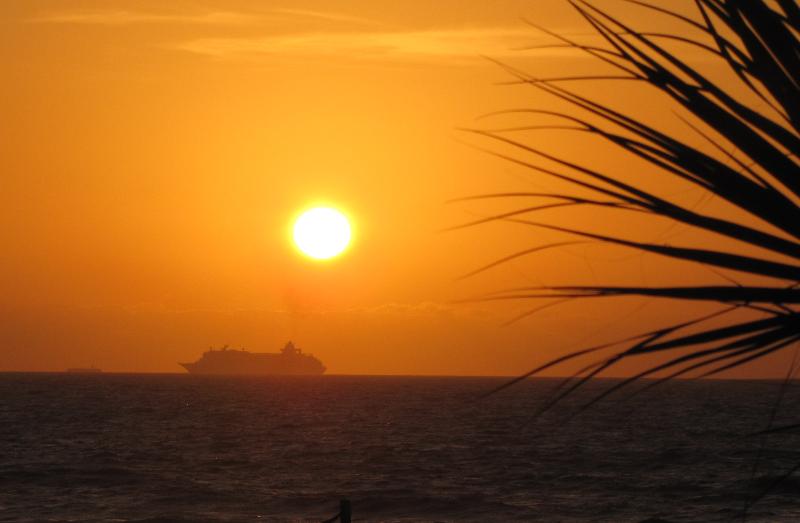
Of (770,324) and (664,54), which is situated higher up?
(664,54)

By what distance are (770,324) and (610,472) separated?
4996 cm

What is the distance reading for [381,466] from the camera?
2052 inches

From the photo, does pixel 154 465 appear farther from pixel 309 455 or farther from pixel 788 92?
pixel 788 92

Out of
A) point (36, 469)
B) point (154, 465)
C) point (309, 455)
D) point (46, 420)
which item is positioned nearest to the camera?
point (36, 469)

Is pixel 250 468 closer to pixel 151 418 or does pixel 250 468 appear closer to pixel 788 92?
pixel 151 418

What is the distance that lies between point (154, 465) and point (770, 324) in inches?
2124

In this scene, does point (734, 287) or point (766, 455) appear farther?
point (766, 455)

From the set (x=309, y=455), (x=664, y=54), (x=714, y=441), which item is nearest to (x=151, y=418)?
(x=309, y=455)

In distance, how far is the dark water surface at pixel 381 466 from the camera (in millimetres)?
38188

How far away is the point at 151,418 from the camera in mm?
86438

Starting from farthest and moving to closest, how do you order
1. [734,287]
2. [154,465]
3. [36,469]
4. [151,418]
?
[151,418] → [154,465] → [36,469] → [734,287]

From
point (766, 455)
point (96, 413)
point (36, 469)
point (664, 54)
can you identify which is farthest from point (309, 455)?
point (664, 54)

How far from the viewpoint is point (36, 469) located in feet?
164

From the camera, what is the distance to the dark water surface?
38.2 meters
